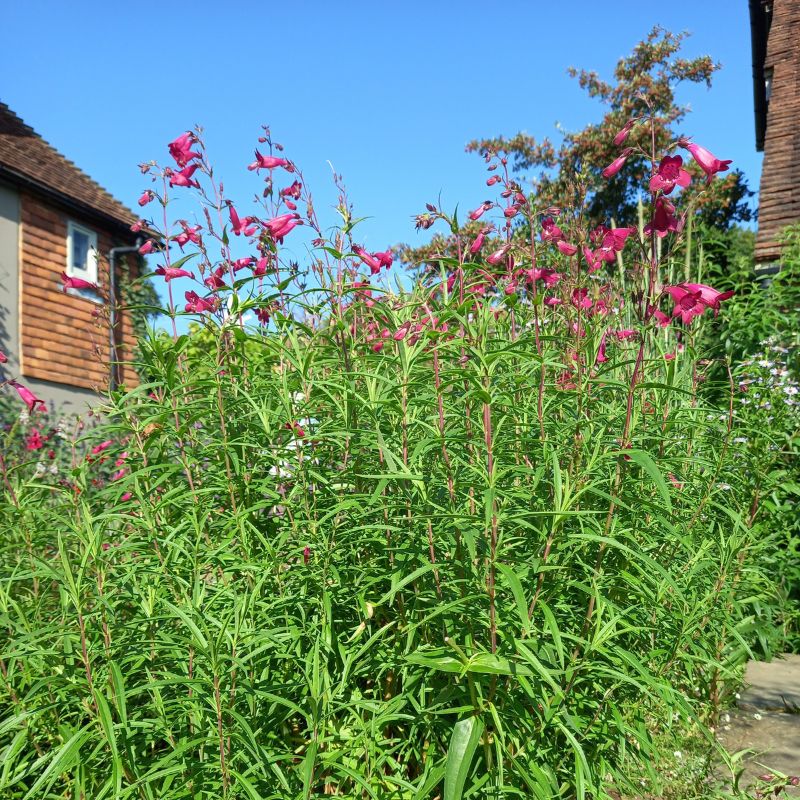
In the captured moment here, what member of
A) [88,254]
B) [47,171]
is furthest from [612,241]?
[47,171]

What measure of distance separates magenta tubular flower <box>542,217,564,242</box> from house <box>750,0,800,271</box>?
19.9ft

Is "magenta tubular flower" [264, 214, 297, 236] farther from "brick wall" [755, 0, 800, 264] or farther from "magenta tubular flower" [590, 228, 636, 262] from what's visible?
"brick wall" [755, 0, 800, 264]

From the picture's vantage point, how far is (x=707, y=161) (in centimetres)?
213

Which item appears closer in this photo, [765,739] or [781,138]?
[765,739]

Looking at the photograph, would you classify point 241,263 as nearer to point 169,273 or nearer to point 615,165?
point 169,273

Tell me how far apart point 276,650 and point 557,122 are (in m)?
21.5

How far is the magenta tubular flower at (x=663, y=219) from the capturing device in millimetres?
2143

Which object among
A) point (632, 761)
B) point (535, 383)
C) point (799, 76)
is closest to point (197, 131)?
point (535, 383)

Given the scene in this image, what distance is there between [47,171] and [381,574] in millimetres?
16191

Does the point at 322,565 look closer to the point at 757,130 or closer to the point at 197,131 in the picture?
the point at 197,131

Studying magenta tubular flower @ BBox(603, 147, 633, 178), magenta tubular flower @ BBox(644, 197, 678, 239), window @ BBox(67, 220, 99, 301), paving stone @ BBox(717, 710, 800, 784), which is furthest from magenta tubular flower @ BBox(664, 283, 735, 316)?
window @ BBox(67, 220, 99, 301)

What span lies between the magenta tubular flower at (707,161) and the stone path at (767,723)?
85.4 inches

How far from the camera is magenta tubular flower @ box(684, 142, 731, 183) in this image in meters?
2.12

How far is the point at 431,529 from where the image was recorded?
2.29m
